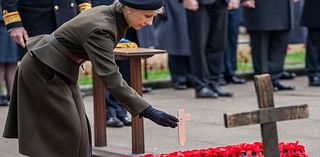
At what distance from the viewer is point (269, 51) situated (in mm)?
11062

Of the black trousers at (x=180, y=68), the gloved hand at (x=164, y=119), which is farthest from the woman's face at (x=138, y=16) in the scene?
the black trousers at (x=180, y=68)

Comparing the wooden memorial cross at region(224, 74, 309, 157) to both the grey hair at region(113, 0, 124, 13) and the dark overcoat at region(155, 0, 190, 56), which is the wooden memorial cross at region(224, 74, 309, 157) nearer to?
the grey hair at region(113, 0, 124, 13)

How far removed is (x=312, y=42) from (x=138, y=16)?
6779mm

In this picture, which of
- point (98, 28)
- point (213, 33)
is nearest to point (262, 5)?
point (213, 33)

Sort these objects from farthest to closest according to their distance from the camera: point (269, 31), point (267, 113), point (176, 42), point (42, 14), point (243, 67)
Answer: point (243, 67) < point (176, 42) < point (269, 31) < point (42, 14) < point (267, 113)

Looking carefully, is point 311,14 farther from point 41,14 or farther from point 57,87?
point 57,87

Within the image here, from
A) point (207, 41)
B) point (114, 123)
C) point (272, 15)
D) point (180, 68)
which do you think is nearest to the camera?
point (114, 123)

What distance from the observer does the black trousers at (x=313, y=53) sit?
11.4 m

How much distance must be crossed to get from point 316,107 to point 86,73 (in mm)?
4063

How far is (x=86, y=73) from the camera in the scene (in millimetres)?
12359

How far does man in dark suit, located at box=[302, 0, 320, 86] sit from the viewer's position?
11095mm

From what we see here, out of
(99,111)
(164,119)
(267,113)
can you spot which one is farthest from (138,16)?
(99,111)

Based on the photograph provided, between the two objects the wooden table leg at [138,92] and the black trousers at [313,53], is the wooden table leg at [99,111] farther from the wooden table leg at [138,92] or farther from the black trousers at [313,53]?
the black trousers at [313,53]

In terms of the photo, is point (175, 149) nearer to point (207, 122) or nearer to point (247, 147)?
point (247, 147)
